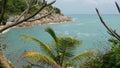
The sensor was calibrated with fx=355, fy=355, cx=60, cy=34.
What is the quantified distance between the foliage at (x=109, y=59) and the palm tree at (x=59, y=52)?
2671 mm

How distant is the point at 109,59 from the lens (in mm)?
9789

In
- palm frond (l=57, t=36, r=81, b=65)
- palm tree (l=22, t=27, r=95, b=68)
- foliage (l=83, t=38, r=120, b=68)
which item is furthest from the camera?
palm frond (l=57, t=36, r=81, b=65)

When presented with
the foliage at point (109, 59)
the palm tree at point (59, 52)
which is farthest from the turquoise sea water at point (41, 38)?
the foliage at point (109, 59)

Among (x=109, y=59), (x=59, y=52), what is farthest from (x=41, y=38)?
(x=109, y=59)

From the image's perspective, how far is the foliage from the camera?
8887 mm

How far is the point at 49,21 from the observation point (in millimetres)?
91625

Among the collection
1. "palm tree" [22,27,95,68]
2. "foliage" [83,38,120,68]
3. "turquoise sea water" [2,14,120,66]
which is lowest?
"turquoise sea water" [2,14,120,66]

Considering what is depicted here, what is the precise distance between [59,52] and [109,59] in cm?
378

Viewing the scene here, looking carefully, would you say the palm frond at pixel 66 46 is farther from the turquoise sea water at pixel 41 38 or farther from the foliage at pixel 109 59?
the foliage at pixel 109 59

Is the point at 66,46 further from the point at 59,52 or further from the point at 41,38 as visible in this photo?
the point at 41,38

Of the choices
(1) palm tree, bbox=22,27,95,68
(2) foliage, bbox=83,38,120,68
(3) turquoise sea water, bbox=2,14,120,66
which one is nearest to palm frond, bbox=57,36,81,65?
(1) palm tree, bbox=22,27,95,68

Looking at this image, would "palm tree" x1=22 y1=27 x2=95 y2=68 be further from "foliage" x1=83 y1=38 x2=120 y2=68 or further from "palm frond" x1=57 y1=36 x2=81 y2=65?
"foliage" x1=83 y1=38 x2=120 y2=68

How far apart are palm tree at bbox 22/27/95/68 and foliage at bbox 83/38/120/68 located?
105 inches

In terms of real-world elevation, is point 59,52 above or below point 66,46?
below
